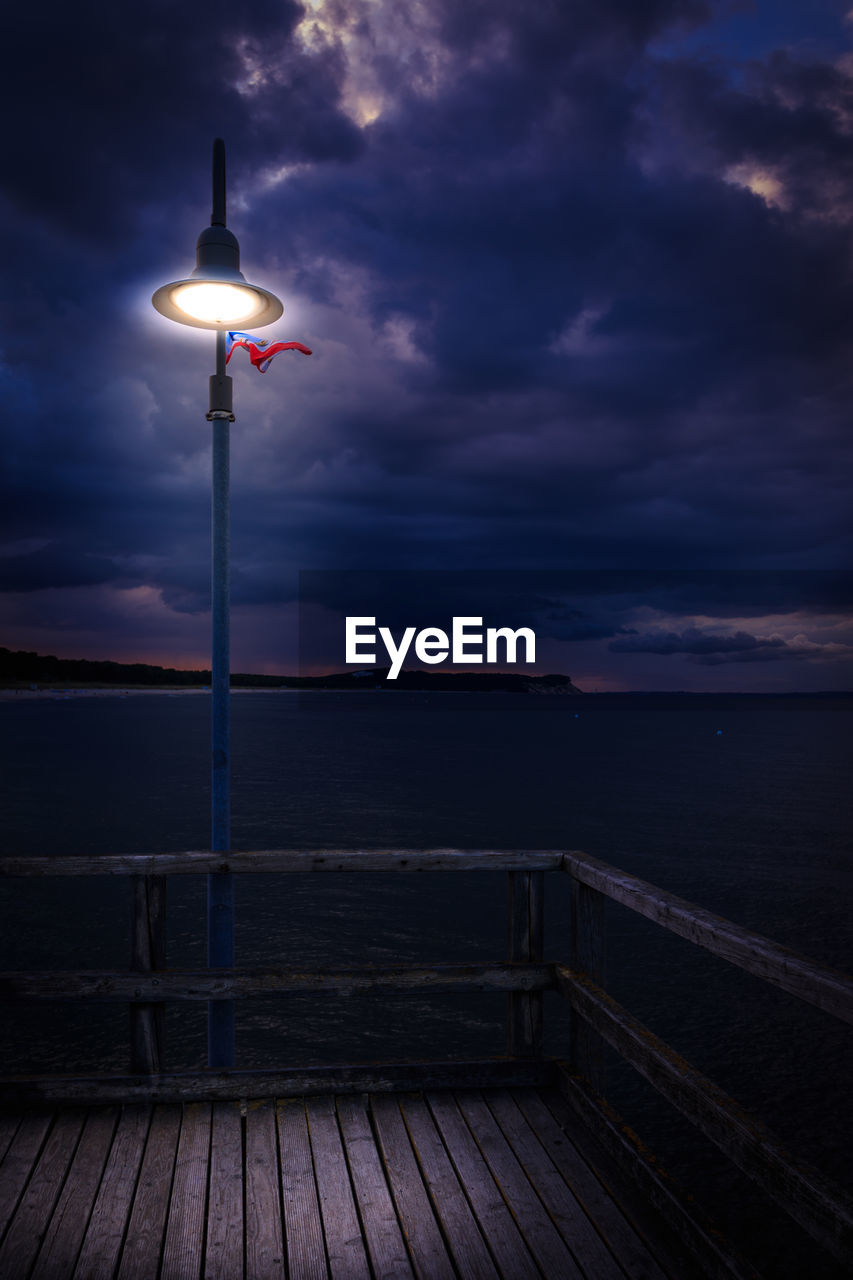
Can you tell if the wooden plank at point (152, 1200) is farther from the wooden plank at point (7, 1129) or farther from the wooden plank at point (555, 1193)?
the wooden plank at point (555, 1193)

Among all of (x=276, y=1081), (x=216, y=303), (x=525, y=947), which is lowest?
(x=276, y=1081)

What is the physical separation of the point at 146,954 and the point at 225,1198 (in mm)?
1137

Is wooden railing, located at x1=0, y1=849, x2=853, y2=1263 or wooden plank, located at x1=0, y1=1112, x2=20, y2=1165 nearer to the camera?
wooden plank, located at x1=0, y1=1112, x2=20, y2=1165

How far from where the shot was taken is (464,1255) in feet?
10.0

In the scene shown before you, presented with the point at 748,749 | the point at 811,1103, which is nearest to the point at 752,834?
the point at 811,1103

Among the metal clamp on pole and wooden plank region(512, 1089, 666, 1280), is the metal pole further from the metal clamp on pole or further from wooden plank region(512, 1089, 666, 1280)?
wooden plank region(512, 1089, 666, 1280)

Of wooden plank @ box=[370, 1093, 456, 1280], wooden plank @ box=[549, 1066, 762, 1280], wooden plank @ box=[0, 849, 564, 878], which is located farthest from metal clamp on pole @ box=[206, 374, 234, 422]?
wooden plank @ box=[549, 1066, 762, 1280]

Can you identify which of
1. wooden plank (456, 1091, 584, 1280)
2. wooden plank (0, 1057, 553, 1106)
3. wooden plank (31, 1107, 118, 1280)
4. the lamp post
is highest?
the lamp post

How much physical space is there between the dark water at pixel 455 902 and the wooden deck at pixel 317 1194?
7.24 m

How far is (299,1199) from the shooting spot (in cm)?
335

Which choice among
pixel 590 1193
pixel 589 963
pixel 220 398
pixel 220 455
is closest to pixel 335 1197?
pixel 590 1193

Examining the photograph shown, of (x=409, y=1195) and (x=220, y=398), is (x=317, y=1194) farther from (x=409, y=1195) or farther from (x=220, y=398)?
(x=220, y=398)

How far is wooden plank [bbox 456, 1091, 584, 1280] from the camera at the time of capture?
9.88ft

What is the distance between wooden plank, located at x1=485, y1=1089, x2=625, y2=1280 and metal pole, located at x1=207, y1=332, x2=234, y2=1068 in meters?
1.54
